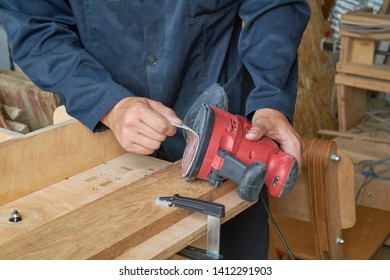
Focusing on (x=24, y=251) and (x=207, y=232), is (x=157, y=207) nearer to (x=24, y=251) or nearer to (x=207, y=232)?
(x=207, y=232)

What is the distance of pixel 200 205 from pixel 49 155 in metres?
0.40

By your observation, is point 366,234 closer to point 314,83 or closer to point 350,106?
point 350,106

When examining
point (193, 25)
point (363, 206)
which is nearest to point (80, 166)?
point (193, 25)

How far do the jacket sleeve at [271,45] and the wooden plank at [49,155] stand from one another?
A: 1.20ft

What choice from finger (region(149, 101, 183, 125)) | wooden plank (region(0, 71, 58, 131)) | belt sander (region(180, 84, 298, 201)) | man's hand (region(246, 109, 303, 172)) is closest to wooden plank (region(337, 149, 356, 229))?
man's hand (region(246, 109, 303, 172))

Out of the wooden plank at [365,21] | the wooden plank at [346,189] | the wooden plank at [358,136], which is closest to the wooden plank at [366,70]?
the wooden plank at [365,21]

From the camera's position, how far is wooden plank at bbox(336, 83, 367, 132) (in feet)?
10.3

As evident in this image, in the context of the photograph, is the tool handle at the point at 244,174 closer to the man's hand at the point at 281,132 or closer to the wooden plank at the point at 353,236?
the man's hand at the point at 281,132

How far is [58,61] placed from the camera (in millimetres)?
1544

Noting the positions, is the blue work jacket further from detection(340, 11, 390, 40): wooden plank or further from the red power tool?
detection(340, 11, 390, 40): wooden plank

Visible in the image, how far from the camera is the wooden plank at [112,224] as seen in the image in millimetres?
1150

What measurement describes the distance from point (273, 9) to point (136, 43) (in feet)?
1.13

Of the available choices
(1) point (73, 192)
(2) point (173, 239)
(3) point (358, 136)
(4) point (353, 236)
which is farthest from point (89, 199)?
(3) point (358, 136)

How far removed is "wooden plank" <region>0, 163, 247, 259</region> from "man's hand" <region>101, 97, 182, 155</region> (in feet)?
0.27
